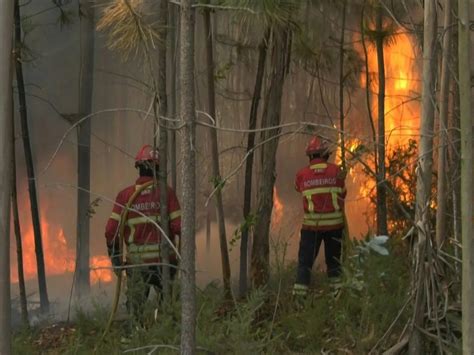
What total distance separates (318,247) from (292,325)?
1492 millimetres

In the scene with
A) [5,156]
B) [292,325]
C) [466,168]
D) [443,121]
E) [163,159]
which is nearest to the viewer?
[466,168]

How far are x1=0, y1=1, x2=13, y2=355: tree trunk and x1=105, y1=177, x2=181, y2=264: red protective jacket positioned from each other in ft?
Result: 5.60

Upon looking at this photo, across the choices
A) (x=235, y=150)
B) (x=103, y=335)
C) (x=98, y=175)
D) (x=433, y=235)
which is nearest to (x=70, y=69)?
(x=98, y=175)

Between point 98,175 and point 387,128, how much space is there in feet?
9.78

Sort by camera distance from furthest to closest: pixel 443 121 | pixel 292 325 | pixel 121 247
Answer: pixel 121 247 → pixel 292 325 → pixel 443 121

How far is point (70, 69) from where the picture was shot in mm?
6152

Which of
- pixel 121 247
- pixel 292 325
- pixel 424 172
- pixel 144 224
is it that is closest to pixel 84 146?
pixel 144 224

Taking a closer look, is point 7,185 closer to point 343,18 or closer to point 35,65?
point 35,65

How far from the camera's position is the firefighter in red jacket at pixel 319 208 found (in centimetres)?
595

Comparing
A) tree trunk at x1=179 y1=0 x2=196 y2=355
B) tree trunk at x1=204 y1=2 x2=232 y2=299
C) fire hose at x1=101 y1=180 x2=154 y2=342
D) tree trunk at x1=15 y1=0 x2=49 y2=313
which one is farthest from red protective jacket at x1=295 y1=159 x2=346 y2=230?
tree trunk at x1=179 y1=0 x2=196 y2=355

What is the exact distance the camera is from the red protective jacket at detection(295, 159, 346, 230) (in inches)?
234

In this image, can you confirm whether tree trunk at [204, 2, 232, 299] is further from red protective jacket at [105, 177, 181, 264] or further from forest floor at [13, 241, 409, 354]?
forest floor at [13, 241, 409, 354]

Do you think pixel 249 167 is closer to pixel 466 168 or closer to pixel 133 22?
pixel 133 22

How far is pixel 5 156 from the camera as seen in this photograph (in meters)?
3.16
